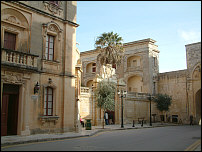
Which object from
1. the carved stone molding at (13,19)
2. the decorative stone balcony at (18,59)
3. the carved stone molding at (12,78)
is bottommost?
the carved stone molding at (12,78)

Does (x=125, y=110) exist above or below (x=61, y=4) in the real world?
below

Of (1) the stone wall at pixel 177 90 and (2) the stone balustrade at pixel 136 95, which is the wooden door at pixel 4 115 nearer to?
(2) the stone balustrade at pixel 136 95

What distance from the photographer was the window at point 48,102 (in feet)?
56.9

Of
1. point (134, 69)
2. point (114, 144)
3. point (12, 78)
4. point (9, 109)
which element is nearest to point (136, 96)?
point (134, 69)

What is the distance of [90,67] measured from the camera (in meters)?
53.5

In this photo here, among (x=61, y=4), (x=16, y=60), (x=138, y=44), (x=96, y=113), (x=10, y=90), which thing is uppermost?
(x=138, y=44)

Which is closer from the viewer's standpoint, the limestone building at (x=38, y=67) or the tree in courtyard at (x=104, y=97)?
the limestone building at (x=38, y=67)

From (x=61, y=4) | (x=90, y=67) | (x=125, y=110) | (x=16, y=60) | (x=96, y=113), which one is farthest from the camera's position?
(x=90, y=67)

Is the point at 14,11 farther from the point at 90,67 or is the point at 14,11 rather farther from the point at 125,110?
the point at 90,67

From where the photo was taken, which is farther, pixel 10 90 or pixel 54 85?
pixel 54 85

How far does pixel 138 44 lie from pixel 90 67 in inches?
523

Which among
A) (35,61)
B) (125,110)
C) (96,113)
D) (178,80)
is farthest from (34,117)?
(178,80)

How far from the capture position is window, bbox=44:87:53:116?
17344 mm

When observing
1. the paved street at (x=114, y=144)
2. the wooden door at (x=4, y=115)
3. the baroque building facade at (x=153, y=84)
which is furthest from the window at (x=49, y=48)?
the baroque building facade at (x=153, y=84)
